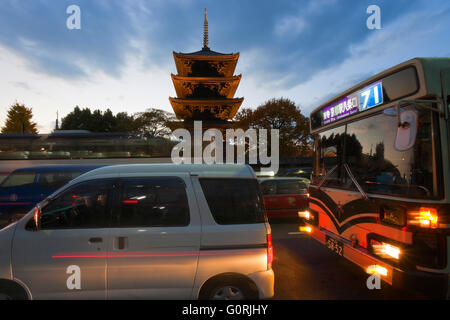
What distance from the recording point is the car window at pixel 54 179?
314 inches

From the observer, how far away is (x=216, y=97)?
85.4ft

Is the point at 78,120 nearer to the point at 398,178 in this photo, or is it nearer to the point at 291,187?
the point at 291,187

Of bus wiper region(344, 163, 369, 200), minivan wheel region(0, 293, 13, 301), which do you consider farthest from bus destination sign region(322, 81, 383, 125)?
minivan wheel region(0, 293, 13, 301)

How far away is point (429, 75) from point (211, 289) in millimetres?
3310

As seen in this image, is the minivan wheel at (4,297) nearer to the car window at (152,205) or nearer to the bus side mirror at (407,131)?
the car window at (152,205)

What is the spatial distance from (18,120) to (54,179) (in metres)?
52.3

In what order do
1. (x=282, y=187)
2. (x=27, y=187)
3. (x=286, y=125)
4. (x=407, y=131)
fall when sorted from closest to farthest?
(x=407, y=131), (x=27, y=187), (x=282, y=187), (x=286, y=125)

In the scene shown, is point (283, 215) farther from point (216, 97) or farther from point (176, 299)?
point (216, 97)

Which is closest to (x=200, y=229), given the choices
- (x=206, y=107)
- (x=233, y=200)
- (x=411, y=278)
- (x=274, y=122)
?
(x=233, y=200)

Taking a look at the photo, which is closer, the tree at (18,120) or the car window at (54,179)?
the car window at (54,179)

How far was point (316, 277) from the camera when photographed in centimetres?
461

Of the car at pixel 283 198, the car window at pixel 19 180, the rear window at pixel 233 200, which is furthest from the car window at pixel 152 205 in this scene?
the car window at pixel 19 180

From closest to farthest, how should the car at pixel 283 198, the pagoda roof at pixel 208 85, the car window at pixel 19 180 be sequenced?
the car window at pixel 19 180 < the car at pixel 283 198 < the pagoda roof at pixel 208 85

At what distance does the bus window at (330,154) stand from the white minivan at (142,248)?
2.13 meters
